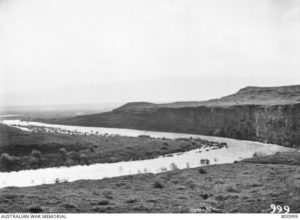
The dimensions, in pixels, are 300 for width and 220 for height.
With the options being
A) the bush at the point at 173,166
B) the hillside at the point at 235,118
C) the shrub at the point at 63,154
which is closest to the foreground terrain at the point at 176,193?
the bush at the point at 173,166

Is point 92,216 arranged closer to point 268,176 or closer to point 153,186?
point 153,186

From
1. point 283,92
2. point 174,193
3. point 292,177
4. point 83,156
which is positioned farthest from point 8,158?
point 283,92

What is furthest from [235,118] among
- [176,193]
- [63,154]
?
[176,193]

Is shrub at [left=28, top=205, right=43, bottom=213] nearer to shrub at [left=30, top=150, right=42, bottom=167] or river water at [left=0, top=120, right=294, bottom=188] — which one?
river water at [left=0, top=120, right=294, bottom=188]

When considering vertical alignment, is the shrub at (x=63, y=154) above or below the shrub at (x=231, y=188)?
above

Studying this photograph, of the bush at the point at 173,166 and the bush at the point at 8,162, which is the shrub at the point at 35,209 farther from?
the bush at the point at 173,166

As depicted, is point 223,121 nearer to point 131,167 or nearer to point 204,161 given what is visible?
point 204,161

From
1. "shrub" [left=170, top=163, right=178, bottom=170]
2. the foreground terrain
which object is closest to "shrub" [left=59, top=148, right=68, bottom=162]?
"shrub" [left=170, top=163, right=178, bottom=170]
